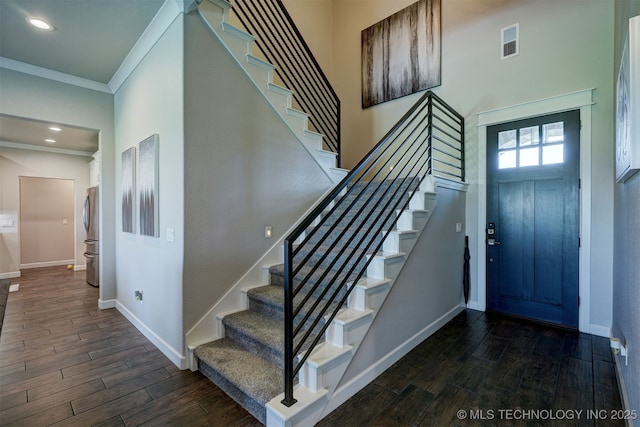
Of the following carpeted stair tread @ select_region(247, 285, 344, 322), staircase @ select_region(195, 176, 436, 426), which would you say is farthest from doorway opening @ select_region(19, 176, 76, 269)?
staircase @ select_region(195, 176, 436, 426)

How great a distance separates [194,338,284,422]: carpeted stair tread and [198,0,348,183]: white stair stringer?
2.24m

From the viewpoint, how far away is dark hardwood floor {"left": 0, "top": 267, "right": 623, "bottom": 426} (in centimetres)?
185

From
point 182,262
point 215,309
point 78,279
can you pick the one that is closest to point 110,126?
point 182,262

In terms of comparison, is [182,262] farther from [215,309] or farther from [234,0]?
[234,0]

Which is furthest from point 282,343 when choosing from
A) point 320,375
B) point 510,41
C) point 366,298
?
point 510,41

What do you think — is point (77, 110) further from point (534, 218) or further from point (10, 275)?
point (534, 218)

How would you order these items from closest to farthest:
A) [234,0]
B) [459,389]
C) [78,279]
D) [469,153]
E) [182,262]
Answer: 1. [459,389]
2. [182,262]
3. [234,0]
4. [469,153]
5. [78,279]

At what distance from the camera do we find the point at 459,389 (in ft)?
6.97

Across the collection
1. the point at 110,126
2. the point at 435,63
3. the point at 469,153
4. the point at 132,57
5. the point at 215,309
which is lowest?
the point at 215,309

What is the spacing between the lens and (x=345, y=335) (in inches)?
78.0

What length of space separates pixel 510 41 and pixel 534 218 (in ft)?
7.22

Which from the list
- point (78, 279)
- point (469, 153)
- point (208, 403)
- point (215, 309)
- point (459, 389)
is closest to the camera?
point (208, 403)

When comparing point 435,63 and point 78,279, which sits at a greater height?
point 435,63

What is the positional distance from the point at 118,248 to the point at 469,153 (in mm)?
4991
